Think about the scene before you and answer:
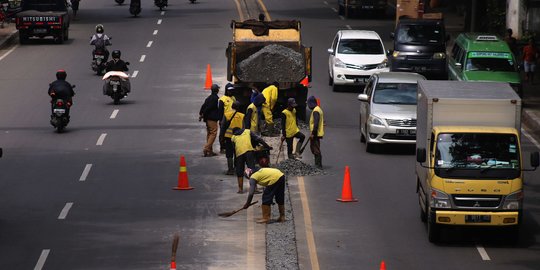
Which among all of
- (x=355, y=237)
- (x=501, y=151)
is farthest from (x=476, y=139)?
(x=355, y=237)

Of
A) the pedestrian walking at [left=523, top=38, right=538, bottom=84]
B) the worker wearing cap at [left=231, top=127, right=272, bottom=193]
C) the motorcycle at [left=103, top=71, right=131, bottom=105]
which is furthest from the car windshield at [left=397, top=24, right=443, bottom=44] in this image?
the worker wearing cap at [left=231, top=127, right=272, bottom=193]

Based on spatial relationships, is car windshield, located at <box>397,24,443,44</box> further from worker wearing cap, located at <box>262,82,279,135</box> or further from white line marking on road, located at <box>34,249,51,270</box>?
white line marking on road, located at <box>34,249,51,270</box>

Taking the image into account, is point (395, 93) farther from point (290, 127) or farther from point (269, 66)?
point (269, 66)

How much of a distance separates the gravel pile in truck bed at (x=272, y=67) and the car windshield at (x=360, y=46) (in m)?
7.50

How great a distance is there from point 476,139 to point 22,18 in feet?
111

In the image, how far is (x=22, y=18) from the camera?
53375 millimetres

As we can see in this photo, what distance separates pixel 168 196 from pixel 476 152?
714 centimetres

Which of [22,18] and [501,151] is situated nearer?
[501,151]

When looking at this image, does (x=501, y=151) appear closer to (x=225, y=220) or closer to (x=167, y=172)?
(x=225, y=220)

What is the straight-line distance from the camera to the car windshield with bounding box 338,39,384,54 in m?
43.3

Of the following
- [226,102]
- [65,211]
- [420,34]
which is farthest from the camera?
[420,34]

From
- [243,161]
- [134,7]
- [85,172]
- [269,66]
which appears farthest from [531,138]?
[134,7]

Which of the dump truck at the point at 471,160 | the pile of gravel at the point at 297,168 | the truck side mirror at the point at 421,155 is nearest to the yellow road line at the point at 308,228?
the pile of gravel at the point at 297,168

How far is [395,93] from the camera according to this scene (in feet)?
107
